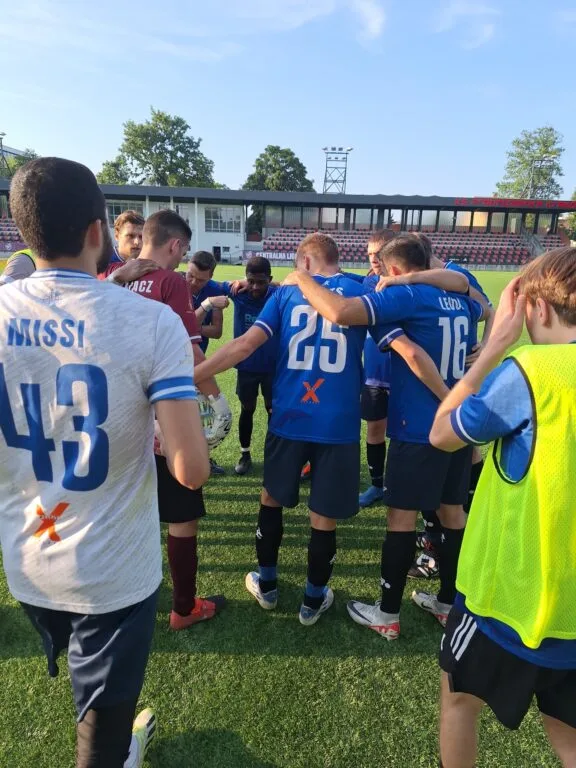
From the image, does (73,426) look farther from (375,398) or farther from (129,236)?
(375,398)

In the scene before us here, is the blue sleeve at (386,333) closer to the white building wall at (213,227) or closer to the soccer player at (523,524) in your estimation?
the soccer player at (523,524)

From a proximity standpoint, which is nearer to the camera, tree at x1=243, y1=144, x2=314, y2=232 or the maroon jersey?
the maroon jersey

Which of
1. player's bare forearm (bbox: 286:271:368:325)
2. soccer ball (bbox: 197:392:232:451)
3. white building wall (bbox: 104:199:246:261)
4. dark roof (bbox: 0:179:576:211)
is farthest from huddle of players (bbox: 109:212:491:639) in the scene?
dark roof (bbox: 0:179:576:211)

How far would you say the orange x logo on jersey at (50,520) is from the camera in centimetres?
136

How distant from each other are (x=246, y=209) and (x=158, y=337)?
177 feet

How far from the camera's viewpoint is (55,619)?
1496 mm

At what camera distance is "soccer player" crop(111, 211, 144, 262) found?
4.07 m

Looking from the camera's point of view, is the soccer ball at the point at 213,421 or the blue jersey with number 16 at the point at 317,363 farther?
the soccer ball at the point at 213,421

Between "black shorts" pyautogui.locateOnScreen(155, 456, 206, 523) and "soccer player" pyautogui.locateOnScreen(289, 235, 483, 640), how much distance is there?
108cm

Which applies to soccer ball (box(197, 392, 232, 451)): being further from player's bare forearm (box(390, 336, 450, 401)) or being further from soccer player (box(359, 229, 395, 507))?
soccer player (box(359, 229, 395, 507))

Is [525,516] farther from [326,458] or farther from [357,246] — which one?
[357,246]

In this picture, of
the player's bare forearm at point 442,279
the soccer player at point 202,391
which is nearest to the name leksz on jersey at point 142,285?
the soccer player at point 202,391

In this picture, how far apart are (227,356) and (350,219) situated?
5385 centimetres

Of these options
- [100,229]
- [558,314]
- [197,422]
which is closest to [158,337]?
[197,422]
